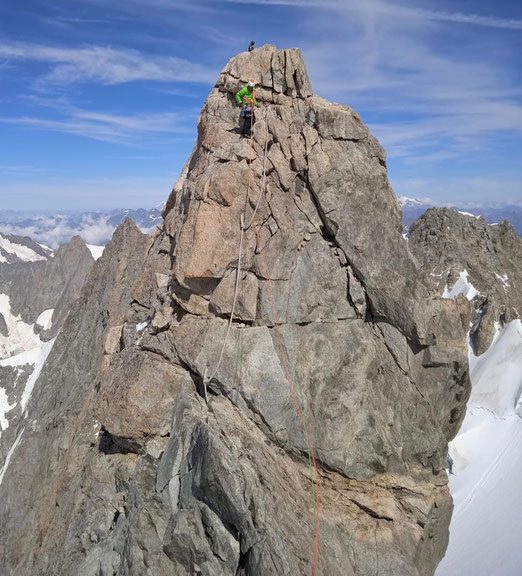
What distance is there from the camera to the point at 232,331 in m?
14.8

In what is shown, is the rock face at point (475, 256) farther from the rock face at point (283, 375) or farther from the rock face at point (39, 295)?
the rock face at point (39, 295)

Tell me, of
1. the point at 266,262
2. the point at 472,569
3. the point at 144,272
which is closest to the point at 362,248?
the point at 266,262

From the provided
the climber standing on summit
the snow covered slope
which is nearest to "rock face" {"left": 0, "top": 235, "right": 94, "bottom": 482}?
the snow covered slope

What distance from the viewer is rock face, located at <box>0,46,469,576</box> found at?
42.3 feet

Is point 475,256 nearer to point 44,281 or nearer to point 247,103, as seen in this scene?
point 247,103

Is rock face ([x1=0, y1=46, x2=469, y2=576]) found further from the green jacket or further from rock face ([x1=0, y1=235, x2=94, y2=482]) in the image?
rock face ([x1=0, y1=235, x2=94, y2=482])

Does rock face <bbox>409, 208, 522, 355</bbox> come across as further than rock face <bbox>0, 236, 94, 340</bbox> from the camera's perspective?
No

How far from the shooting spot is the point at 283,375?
14.5 metres

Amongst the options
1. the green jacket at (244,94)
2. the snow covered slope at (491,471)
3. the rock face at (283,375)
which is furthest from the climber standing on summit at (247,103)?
the snow covered slope at (491,471)

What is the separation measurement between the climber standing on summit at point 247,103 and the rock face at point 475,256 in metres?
59.9

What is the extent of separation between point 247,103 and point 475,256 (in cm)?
7062

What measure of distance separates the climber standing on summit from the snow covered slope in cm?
3271

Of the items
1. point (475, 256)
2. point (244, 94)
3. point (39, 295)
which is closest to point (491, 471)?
Result: point (475, 256)

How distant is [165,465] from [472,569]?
98.2 feet
